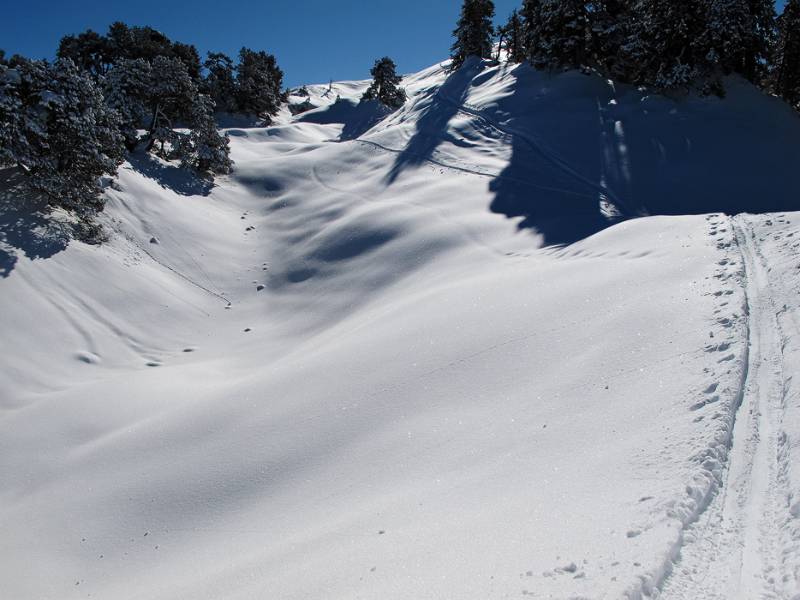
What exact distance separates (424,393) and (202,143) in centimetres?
2297

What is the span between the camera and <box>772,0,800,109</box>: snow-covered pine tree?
A: 3206cm

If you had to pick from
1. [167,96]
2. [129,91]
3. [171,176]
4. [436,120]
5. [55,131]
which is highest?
[129,91]

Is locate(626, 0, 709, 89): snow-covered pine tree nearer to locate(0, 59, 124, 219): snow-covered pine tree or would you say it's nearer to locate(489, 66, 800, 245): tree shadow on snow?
locate(489, 66, 800, 245): tree shadow on snow

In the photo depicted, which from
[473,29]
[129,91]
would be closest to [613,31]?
[473,29]

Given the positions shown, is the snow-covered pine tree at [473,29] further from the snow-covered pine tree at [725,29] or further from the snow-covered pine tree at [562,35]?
the snow-covered pine tree at [725,29]

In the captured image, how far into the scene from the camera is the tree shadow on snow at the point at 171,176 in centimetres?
2422

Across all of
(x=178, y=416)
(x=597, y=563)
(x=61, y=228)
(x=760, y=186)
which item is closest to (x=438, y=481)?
(x=597, y=563)

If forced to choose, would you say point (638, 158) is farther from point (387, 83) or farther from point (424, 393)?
point (387, 83)

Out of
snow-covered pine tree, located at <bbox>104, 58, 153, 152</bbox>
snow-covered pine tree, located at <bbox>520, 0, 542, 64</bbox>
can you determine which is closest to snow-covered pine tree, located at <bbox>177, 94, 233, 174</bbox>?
snow-covered pine tree, located at <bbox>104, 58, 153, 152</bbox>

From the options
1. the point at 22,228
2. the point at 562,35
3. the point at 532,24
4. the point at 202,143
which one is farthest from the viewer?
the point at 532,24

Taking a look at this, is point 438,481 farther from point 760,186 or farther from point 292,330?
point 760,186

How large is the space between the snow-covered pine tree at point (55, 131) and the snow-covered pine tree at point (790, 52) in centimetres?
4053

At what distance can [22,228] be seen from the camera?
16.2 metres

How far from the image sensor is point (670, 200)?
20.0 metres
